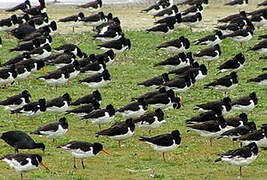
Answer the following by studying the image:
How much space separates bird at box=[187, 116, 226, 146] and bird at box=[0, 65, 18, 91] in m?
10.6

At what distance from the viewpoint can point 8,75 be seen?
30.0 m

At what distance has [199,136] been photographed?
2434cm

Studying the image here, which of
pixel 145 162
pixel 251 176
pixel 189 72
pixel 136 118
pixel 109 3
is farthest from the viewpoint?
pixel 109 3

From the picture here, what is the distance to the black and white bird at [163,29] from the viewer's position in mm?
38969

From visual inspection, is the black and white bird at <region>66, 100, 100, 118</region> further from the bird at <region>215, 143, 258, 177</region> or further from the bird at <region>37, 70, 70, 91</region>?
the bird at <region>215, 143, 258, 177</region>

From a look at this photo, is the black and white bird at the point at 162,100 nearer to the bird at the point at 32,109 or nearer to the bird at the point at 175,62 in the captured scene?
the bird at the point at 32,109

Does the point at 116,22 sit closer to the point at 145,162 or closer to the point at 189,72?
the point at 189,72

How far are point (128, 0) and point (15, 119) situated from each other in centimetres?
2940

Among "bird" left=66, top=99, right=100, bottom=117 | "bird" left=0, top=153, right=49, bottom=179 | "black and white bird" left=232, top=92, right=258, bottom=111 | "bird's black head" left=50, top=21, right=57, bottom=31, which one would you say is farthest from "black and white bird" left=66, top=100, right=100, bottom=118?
"bird's black head" left=50, top=21, right=57, bottom=31

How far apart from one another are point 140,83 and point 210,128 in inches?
294

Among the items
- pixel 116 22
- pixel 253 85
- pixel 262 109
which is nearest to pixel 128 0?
pixel 116 22

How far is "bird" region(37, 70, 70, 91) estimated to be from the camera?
30031mm

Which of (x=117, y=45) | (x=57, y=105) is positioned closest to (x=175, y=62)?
(x=117, y=45)

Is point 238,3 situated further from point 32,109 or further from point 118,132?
point 118,132
